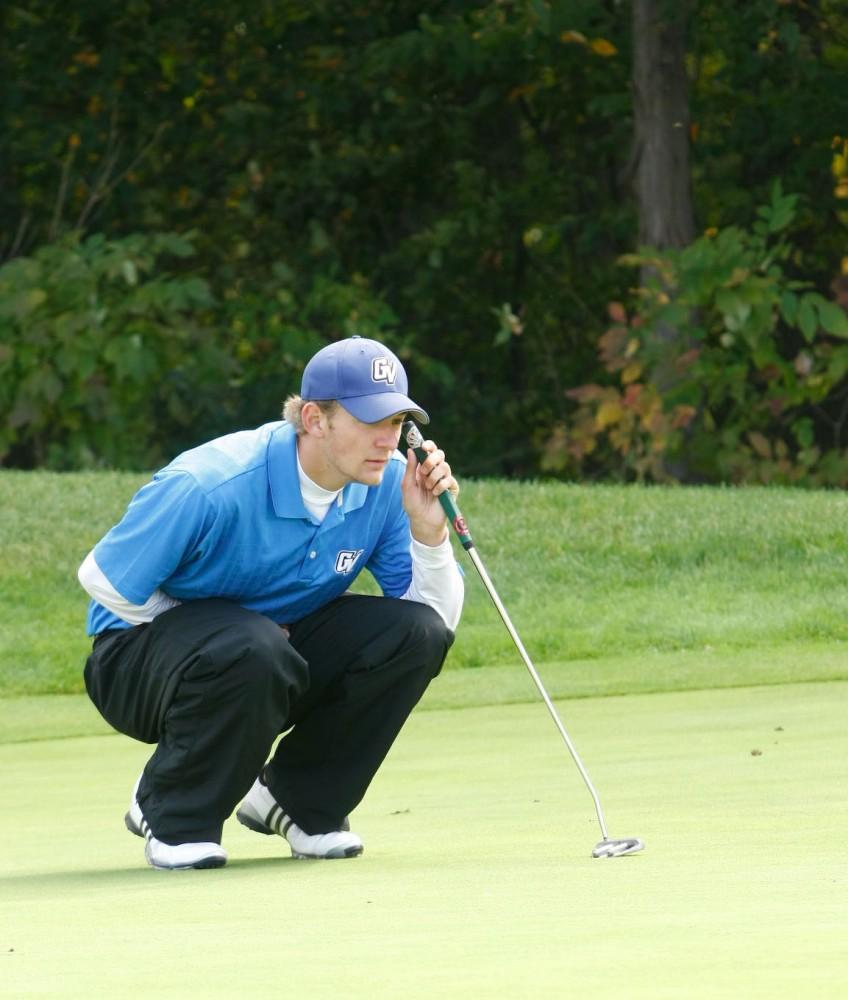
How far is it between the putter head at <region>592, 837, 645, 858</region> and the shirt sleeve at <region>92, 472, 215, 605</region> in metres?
0.96

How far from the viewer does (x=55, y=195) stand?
1855 cm

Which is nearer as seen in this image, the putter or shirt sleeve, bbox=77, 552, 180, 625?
the putter

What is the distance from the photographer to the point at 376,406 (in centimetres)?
430

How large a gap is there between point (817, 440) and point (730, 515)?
4.69m

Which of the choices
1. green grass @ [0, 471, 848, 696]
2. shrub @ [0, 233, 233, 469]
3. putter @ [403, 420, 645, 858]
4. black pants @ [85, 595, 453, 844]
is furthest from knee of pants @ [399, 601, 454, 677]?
shrub @ [0, 233, 233, 469]

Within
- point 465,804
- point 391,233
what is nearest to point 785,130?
point 391,233

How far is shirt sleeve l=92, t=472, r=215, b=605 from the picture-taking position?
4227 mm

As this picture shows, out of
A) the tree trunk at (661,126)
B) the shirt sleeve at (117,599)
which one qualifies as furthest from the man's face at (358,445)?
the tree trunk at (661,126)

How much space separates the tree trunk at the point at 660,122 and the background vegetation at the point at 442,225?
0.03 metres

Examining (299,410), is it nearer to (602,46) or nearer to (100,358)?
(100,358)

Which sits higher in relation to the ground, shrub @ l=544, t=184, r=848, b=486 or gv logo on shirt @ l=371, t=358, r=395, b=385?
gv logo on shirt @ l=371, t=358, r=395, b=385

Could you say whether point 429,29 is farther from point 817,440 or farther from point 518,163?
point 817,440

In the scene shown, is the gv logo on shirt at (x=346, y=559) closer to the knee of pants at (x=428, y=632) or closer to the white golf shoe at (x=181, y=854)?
the knee of pants at (x=428, y=632)

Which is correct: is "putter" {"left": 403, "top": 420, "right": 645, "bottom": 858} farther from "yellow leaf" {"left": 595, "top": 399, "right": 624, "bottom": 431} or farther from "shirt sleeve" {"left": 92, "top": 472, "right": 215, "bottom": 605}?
"yellow leaf" {"left": 595, "top": 399, "right": 624, "bottom": 431}
